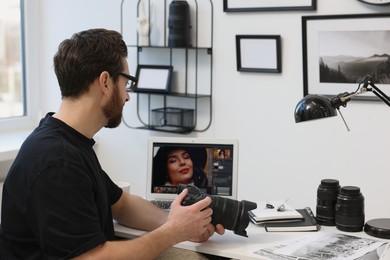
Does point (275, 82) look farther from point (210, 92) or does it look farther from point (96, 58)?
point (96, 58)

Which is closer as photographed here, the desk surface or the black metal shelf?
the desk surface

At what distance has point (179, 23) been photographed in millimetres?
3025

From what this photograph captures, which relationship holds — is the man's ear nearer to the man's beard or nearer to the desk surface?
the man's beard

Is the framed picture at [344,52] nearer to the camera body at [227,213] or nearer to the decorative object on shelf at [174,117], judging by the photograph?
the decorative object on shelf at [174,117]

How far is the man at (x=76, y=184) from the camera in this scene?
1578 millimetres

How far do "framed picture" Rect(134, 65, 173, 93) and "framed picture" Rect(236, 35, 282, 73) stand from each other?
16.7 inches

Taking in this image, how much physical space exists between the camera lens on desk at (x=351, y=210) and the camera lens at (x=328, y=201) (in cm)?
6

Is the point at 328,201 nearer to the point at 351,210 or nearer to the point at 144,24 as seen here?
the point at 351,210

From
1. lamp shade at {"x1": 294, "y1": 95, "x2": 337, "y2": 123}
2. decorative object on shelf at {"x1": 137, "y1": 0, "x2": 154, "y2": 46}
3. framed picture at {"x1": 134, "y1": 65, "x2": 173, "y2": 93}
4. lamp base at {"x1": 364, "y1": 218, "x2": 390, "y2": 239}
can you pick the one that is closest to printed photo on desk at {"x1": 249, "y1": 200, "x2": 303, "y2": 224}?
lamp base at {"x1": 364, "y1": 218, "x2": 390, "y2": 239}

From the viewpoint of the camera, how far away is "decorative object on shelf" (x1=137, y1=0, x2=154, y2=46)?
10.4ft

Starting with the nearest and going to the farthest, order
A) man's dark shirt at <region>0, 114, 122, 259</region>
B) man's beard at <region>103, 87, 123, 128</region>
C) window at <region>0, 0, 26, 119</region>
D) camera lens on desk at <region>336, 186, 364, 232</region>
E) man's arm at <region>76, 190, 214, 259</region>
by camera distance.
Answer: man's dark shirt at <region>0, 114, 122, 259</region> → man's arm at <region>76, 190, 214, 259</region> → man's beard at <region>103, 87, 123, 128</region> → camera lens on desk at <region>336, 186, 364, 232</region> → window at <region>0, 0, 26, 119</region>

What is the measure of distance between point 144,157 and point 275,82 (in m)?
0.95

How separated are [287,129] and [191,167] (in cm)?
72

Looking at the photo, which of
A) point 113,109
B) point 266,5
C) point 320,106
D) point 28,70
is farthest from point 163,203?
point 28,70
